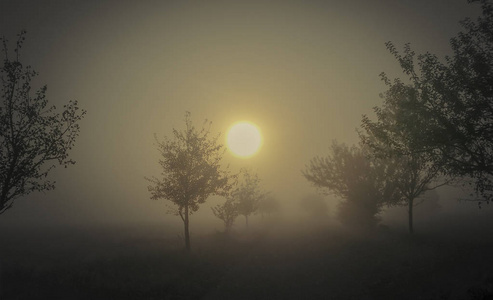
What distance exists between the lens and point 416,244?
69.1ft

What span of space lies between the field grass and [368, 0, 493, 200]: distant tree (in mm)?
6246

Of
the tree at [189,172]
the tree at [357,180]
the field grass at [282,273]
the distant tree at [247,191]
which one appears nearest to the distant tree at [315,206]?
the distant tree at [247,191]

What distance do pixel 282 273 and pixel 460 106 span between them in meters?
15.5

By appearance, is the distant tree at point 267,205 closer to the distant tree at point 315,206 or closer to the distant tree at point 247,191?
the distant tree at point 315,206

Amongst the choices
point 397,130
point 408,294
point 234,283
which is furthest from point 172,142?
point 408,294

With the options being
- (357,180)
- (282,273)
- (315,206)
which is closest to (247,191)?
(357,180)

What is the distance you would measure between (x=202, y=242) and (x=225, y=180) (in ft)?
27.8

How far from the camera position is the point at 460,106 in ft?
36.7

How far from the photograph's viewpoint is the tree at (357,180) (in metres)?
27.2

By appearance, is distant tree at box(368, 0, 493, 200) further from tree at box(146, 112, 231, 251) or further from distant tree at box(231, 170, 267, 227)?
distant tree at box(231, 170, 267, 227)

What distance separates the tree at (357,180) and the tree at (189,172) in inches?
577

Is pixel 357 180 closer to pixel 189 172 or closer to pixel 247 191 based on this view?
pixel 247 191

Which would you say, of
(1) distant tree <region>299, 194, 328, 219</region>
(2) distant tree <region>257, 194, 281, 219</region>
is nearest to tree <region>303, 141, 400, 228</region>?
(2) distant tree <region>257, 194, 281, 219</region>

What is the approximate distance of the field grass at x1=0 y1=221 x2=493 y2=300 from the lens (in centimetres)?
1359
